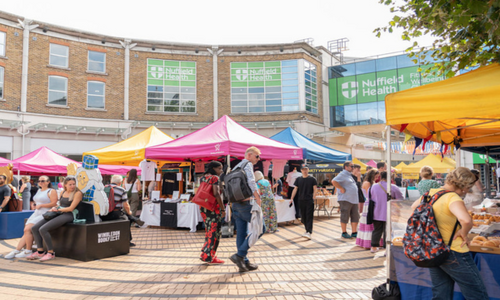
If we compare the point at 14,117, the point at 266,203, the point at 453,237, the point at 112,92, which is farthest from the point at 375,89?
the point at 453,237

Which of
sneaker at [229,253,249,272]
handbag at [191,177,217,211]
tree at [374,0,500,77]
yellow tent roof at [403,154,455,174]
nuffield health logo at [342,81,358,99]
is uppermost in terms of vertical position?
nuffield health logo at [342,81,358,99]

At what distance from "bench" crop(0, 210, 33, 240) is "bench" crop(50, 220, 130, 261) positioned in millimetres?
3241

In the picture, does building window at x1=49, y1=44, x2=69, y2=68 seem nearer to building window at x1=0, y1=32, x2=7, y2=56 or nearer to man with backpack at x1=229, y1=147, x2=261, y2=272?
building window at x1=0, y1=32, x2=7, y2=56

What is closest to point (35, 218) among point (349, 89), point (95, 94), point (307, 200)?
point (307, 200)

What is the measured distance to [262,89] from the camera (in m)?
24.7

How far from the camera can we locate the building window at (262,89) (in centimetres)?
2456

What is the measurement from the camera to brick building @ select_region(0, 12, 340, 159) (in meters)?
19.7

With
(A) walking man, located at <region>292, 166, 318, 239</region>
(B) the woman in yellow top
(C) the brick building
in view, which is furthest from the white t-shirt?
(C) the brick building

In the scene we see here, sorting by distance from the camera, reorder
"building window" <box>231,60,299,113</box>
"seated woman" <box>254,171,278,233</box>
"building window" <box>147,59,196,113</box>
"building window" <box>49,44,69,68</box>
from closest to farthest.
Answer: "seated woman" <box>254,171,278,233</box> → "building window" <box>49,44,69,68</box> → "building window" <box>147,59,196,113</box> → "building window" <box>231,60,299,113</box>

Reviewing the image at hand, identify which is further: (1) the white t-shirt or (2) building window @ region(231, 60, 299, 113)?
(2) building window @ region(231, 60, 299, 113)

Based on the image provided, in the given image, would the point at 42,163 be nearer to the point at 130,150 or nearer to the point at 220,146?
the point at 130,150

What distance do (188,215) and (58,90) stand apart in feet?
50.1

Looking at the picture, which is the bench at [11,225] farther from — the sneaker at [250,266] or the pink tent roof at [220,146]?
the sneaker at [250,266]

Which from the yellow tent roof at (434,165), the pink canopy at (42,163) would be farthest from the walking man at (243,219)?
the yellow tent roof at (434,165)
